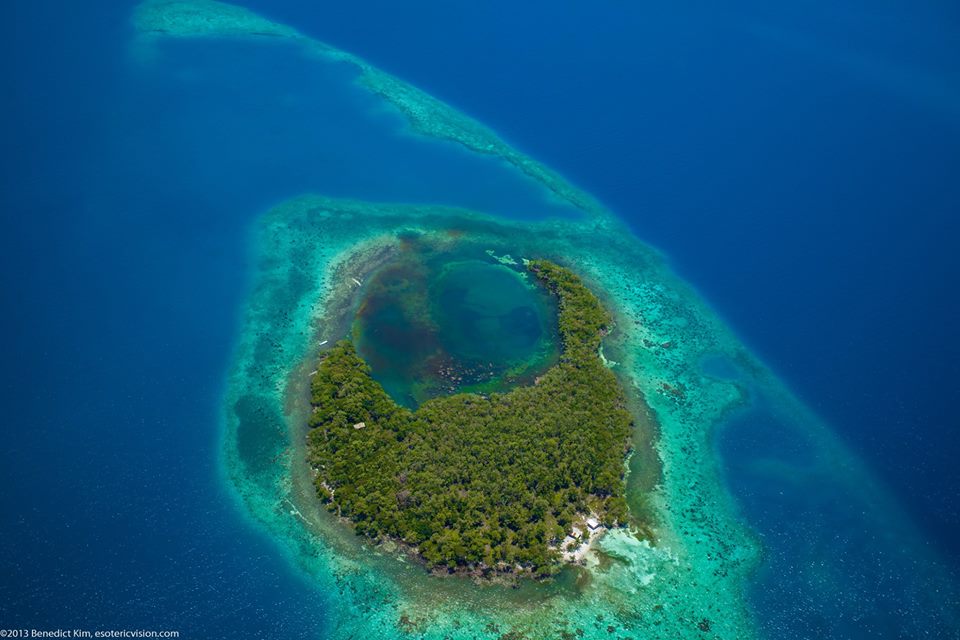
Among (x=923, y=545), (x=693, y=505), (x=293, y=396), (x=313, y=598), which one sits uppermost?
(x=923, y=545)

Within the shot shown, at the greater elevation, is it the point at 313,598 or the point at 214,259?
the point at 214,259

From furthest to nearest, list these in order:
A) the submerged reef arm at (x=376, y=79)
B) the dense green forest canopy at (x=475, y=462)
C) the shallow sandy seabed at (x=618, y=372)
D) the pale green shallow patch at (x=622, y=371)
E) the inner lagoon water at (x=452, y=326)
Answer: the submerged reef arm at (x=376, y=79), the inner lagoon water at (x=452, y=326), the dense green forest canopy at (x=475, y=462), the shallow sandy seabed at (x=618, y=372), the pale green shallow patch at (x=622, y=371)

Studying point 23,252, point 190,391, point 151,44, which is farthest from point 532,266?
point 151,44

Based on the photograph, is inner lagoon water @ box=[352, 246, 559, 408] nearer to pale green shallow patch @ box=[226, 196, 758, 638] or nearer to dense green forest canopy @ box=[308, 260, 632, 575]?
dense green forest canopy @ box=[308, 260, 632, 575]

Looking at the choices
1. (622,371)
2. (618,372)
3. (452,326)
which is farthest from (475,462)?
(622,371)

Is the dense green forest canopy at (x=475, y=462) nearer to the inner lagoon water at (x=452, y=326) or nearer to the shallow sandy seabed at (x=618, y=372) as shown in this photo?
the shallow sandy seabed at (x=618, y=372)

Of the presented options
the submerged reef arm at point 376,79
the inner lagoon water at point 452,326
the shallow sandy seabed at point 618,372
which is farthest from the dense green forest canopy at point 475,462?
the submerged reef arm at point 376,79

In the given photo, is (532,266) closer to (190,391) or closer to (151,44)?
(190,391)
